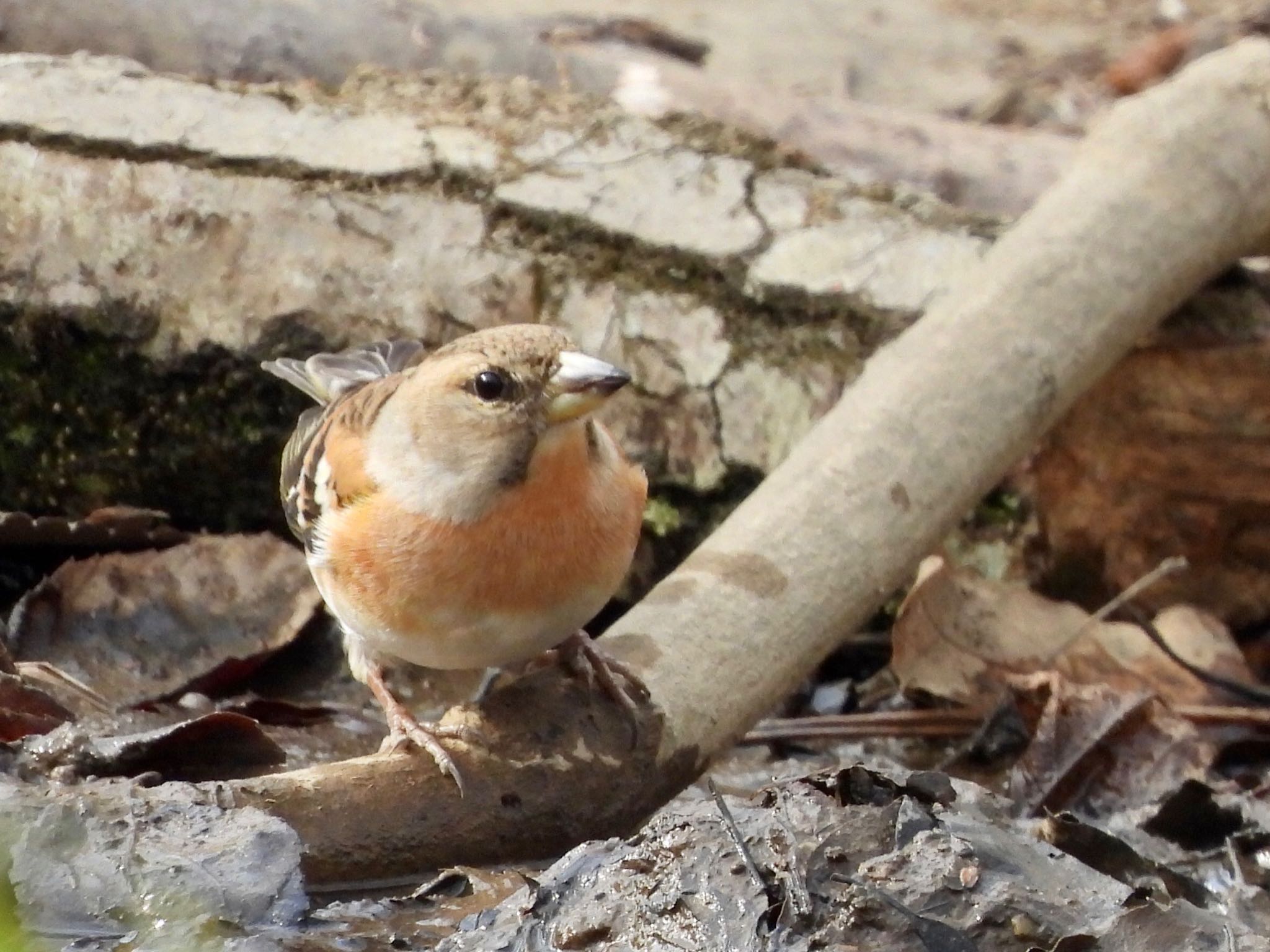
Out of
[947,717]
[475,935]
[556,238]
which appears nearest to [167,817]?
[475,935]

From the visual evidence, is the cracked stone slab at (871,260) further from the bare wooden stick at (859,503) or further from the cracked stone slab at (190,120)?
the cracked stone slab at (190,120)

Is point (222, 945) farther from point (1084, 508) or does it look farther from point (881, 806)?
point (1084, 508)

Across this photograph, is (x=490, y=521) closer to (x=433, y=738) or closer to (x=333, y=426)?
(x=433, y=738)

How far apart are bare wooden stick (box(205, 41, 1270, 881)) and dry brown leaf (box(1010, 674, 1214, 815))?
454 mm

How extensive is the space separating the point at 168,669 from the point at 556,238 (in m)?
1.43

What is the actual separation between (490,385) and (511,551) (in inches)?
11.3

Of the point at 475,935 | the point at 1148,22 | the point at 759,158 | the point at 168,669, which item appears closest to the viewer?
the point at 475,935

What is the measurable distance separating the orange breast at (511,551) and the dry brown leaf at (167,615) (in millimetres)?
846

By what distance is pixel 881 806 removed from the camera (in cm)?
240

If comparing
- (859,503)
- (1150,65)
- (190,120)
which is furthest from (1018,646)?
A: (1150,65)

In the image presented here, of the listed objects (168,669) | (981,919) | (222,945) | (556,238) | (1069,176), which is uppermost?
(1069,176)

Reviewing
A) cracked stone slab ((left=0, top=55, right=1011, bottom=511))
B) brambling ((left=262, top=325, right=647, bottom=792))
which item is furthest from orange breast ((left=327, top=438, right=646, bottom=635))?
cracked stone slab ((left=0, top=55, right=1011, bottom=511))

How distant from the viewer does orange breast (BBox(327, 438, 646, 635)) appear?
9.15ft

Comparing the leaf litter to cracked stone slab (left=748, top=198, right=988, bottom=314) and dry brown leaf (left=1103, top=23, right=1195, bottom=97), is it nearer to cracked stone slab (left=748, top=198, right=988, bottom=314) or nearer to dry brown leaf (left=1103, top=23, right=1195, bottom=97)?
cracked stone slab (left=748, top=198, right=988, bottom=314)
